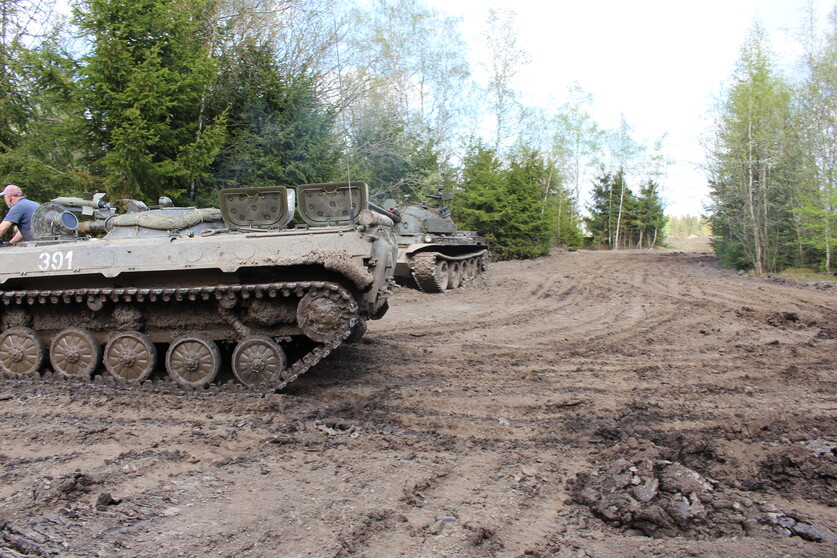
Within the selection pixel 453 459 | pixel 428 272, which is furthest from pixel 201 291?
pixel 428 272

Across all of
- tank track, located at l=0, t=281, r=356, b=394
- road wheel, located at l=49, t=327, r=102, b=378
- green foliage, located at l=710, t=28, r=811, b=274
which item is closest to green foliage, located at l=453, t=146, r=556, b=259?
green foliage, located at l=710, t=28, r=811, b=274

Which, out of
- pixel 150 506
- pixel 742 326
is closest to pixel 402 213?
pixel 742 326

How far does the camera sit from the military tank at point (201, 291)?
19.3ft

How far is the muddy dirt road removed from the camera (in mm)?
3096

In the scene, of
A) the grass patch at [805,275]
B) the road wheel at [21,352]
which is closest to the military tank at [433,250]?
the road wheel at [21,352]

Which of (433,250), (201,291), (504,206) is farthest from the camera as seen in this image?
(504,206)

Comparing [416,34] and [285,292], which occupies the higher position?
[416,34]

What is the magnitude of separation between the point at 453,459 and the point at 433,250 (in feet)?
40.0

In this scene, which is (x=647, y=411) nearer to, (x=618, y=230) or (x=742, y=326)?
(x=742, y=326)

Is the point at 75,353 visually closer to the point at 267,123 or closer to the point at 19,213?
the point at 19,213

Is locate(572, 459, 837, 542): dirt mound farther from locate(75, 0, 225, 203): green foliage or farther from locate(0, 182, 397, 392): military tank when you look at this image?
locate(75, 0, 225, 203): green foliage

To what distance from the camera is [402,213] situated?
17.2m

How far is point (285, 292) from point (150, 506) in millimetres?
2648

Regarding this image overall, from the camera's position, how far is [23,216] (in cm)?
745
